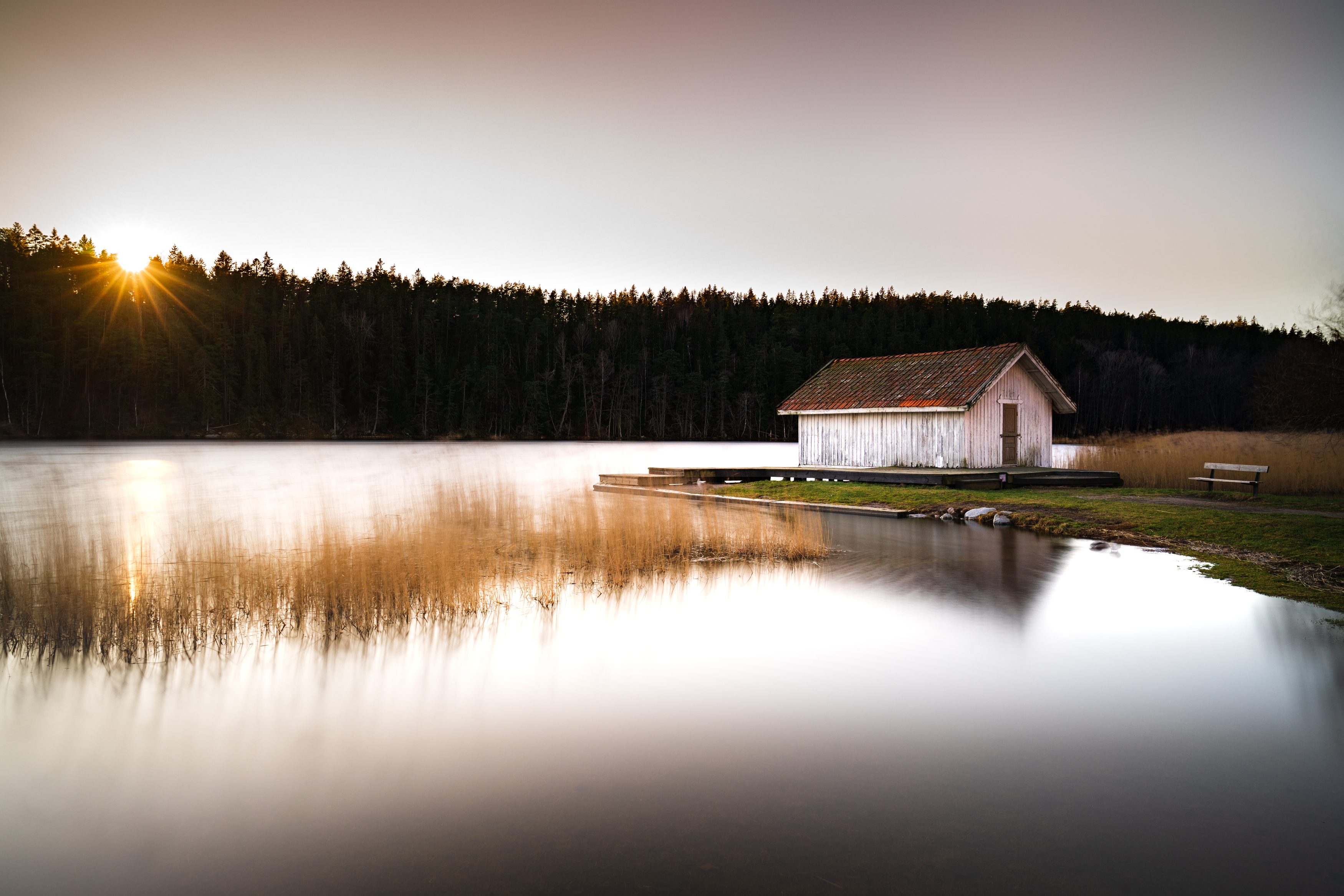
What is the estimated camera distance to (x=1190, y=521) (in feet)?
53.8

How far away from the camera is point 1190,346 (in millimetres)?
114875

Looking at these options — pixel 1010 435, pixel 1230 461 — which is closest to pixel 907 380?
pixel 1010 435

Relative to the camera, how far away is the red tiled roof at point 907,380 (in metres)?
26.9

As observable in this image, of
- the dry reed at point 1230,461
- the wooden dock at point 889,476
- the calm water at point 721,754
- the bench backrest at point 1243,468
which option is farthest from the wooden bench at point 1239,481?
the calm water at point 721,754

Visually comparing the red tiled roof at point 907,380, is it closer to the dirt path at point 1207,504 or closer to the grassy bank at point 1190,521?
the grassy bank at point 1190,521

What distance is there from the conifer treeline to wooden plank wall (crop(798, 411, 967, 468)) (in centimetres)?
7356

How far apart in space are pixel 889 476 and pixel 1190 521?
33.1 feet

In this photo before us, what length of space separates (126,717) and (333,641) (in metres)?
2.34

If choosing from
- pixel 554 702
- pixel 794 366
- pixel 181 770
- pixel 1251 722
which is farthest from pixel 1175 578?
pixel 794 366

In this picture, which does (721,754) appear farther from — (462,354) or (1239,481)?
(462,354)

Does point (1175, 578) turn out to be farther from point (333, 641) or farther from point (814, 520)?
point (333, 641)

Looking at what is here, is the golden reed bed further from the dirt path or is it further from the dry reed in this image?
the dry reed

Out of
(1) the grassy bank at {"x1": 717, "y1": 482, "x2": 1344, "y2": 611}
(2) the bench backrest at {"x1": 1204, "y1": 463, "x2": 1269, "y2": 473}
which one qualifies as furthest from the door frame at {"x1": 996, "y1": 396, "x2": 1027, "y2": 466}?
(2) the bench backrest at {"x1": 1204, "y1": 463, "x2": 1269, "y2": 473}

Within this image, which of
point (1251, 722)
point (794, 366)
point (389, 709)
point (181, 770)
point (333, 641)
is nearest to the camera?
point (181, 770)
